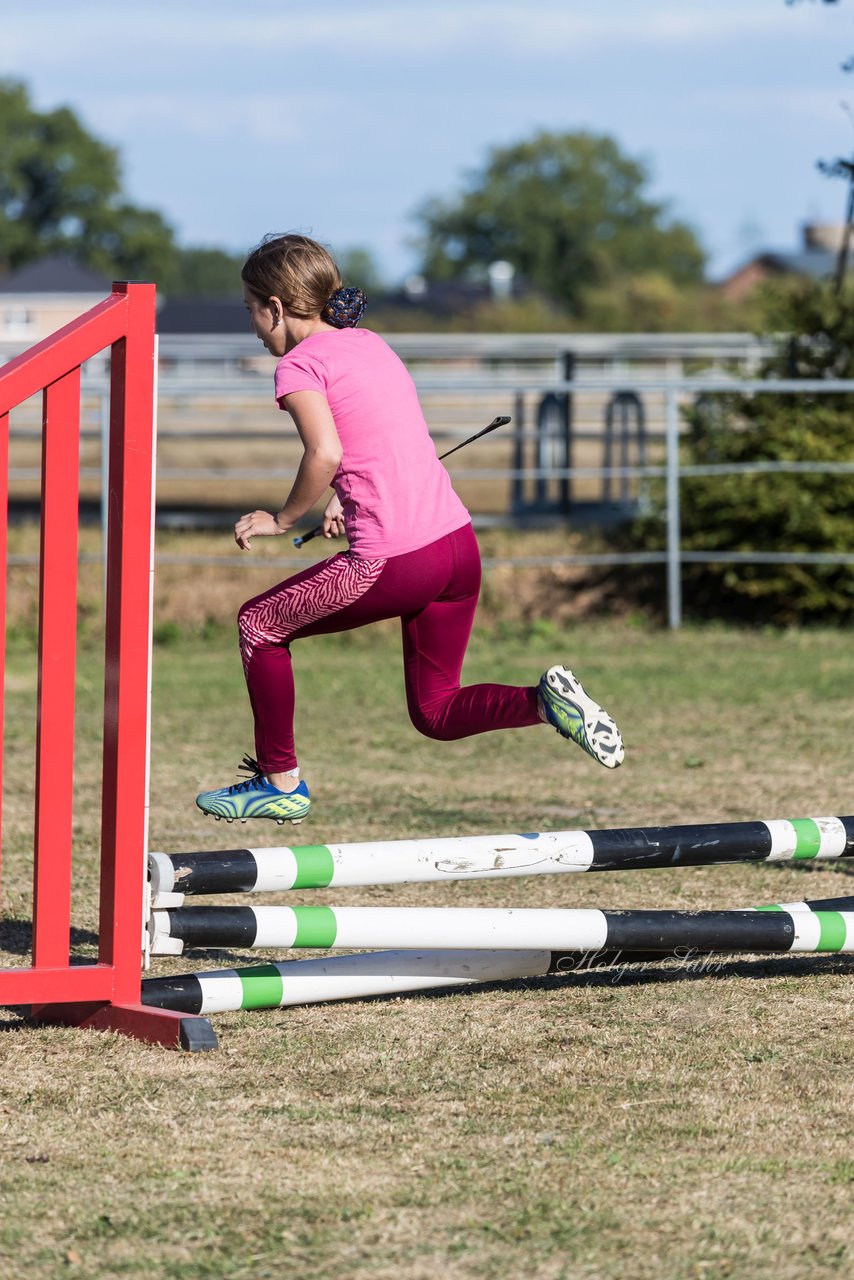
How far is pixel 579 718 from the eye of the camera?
413 centimetres

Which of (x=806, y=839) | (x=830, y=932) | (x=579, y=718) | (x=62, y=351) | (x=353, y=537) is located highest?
(x=62, y=351)

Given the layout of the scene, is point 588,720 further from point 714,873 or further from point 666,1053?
point 714,873

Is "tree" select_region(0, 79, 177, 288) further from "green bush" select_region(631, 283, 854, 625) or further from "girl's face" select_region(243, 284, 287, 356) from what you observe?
"girl's face" select_region(243, 284, 287, 356)

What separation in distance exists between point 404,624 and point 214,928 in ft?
3.43

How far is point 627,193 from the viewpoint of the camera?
102 meters

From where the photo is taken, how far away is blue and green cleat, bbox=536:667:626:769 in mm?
4109

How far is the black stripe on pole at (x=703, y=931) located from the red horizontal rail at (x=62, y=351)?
1.74 meters

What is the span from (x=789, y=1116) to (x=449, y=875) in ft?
3.20

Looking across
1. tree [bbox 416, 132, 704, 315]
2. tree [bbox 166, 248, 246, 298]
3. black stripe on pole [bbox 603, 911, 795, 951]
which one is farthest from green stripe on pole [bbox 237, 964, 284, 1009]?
tree [bbox 166, 248, 246, 298]

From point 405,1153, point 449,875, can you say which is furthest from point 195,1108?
point 449,875

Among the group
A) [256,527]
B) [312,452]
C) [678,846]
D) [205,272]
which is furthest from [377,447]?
[205,272]

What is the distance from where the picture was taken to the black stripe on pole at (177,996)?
12.7 ft

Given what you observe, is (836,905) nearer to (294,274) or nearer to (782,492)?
(294,274)

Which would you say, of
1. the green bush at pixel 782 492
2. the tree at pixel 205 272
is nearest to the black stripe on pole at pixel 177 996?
the green bush at pixel 782 492
